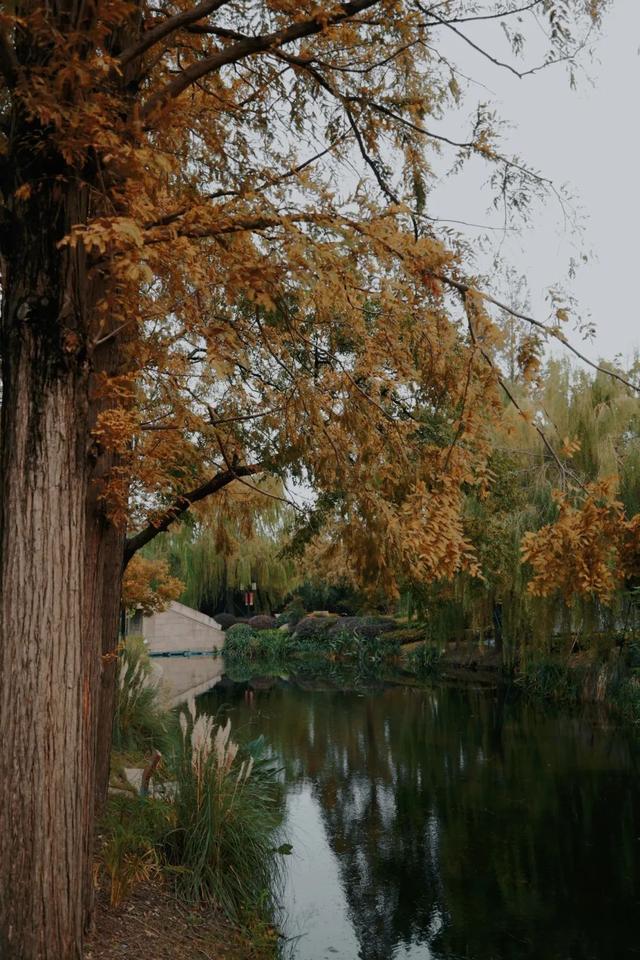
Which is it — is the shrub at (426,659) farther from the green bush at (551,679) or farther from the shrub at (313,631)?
the shrub at (313,631)

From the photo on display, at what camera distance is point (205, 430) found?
7.07 meters

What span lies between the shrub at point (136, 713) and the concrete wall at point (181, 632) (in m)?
23.3

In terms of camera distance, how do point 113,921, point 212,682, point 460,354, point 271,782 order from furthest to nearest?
point 212,682
point 271,782
point 460,354
point 113,921

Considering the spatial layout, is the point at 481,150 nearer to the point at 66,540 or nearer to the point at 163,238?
the point at 163,238

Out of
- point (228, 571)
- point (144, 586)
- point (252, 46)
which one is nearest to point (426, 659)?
point (228, 571)

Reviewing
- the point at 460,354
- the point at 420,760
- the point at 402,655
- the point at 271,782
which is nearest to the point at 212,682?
the point at 402,655

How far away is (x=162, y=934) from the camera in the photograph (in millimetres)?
5555

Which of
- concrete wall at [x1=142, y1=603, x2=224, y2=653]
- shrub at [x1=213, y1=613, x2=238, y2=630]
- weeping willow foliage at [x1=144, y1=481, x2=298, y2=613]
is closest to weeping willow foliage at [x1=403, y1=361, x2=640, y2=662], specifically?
weeping willow foliage at [x1=144, y1=481, x2=298, y2=613]

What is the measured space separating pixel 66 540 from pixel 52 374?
2.68 ft

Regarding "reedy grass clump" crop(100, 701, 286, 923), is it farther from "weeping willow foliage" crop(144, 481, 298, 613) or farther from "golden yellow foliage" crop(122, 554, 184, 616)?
"weeping willow foliage" crop(144, 481, 298, 613)

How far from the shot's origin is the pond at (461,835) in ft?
24.1

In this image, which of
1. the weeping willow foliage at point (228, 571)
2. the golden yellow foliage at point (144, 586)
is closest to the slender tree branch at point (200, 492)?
the golden yellow foliage at point (144, 586)

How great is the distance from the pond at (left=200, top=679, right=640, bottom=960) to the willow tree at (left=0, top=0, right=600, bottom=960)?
10.9ft

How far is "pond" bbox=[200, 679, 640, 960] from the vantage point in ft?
24.1
